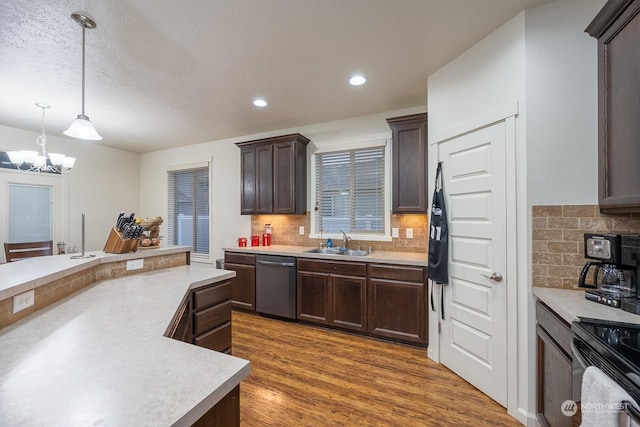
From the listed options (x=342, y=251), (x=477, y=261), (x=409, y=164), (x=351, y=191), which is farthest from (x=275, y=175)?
(x=477, y=261)

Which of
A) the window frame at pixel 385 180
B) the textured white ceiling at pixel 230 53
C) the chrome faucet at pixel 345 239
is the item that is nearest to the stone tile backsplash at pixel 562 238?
the textured white ceiling at pixel 230 53

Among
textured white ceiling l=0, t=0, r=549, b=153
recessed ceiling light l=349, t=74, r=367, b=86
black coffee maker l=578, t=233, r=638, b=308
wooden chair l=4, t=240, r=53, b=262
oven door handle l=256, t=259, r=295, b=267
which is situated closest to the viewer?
black coffee maker l=578, t=233, r=638, b=308

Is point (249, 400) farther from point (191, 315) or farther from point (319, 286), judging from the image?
point (319, 286)

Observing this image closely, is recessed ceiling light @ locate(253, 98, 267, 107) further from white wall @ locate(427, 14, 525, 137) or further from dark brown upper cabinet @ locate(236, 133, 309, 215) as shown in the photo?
white wall @ locate(427, 14, 525, 137)

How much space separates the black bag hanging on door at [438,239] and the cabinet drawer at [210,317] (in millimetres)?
1799

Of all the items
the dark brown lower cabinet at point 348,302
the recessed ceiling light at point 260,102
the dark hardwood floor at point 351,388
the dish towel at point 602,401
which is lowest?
the dark hardwood floor at point 351,388

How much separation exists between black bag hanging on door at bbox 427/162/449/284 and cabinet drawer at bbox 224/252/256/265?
2.31m

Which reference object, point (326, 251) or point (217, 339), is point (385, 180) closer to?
point (326, 251)

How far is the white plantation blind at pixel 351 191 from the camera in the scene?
3.65 meters

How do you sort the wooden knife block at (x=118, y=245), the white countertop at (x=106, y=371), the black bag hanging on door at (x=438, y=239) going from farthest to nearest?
the black bag hanging on door at (x=438, y=239) → the wooden knife block at (x=118, y=245) → the white countertop at (x=106, y=371)

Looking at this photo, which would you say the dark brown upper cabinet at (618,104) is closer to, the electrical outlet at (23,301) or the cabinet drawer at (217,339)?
the cabinet drawer at (217,339)

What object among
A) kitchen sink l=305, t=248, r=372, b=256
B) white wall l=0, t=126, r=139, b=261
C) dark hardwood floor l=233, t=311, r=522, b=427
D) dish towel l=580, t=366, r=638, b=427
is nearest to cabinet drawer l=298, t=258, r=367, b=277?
kitchen sink l=305, t=248, r=372, b=256

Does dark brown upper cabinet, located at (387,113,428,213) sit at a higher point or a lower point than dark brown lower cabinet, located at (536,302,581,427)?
higher

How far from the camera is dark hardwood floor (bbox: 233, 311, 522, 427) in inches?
71.1
